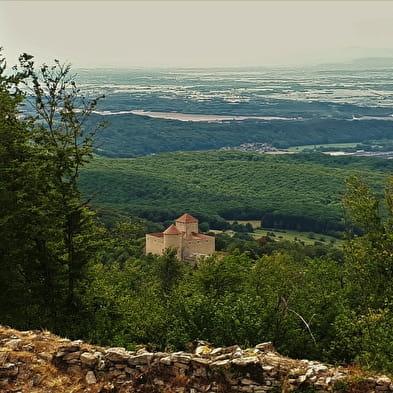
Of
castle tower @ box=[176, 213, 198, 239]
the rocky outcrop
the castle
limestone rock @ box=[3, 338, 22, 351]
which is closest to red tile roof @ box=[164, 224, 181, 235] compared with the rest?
the castle

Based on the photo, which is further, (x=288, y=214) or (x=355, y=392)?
(x=288, y=214)

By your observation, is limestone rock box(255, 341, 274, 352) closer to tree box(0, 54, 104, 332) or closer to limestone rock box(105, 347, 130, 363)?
limestone rock box(105, 347, 130, 363)

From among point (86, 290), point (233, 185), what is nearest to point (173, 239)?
point (86, 290)

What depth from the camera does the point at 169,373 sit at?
42.2 feet

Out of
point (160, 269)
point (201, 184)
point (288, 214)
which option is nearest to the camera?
point (160, 269)

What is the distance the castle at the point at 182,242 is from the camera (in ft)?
271

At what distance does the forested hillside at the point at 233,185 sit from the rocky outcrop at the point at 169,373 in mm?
94697

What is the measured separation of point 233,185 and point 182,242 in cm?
7674

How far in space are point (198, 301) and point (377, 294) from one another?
28.9ft

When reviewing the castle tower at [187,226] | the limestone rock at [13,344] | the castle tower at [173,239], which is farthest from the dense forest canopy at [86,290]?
the castle tower at [187,226]

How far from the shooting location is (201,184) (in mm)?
159500

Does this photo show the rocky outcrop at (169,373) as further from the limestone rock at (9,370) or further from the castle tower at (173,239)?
the castle tower at (173,239)

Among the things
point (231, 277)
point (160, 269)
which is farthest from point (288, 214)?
point (231, 277)

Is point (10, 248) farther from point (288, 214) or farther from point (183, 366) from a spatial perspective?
point (288, 214)
